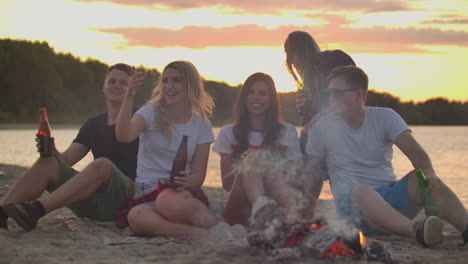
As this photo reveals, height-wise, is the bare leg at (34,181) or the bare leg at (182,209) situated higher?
the bare leg at (34,181)

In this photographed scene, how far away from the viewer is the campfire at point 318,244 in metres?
3.49

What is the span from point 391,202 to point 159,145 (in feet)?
6.25

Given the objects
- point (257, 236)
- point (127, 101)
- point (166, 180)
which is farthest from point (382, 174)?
point (127, 101)

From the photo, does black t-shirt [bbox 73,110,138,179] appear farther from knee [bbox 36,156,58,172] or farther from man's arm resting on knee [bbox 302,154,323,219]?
man's arm resting on knee [bbox 302,154,323,219]

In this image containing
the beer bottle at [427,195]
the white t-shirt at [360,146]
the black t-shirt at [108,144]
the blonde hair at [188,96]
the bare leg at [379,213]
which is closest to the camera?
the bare leg at [379,213]

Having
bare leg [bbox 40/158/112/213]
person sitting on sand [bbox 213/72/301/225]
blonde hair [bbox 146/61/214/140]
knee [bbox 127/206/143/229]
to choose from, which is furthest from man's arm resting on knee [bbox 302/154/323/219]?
bare leg [bbox 40/158/112/213]

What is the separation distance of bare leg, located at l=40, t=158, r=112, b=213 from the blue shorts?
6.21ft

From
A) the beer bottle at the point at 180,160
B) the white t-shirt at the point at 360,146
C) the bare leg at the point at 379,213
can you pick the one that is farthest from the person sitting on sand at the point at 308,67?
the beer bottle at the point at 180,160

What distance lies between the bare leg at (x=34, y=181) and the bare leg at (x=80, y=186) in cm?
17

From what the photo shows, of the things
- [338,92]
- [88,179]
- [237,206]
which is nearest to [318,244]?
[237,206]

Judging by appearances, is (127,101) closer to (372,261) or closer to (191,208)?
(191,208)

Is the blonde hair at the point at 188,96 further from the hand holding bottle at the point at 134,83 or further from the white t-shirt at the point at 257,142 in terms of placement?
the hand holding bottle at the point at 134,83

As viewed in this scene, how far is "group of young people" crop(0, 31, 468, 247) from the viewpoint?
429cm

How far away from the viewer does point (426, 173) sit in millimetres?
4258
